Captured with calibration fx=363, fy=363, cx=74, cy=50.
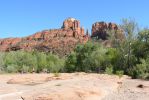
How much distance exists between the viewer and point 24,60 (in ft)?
224

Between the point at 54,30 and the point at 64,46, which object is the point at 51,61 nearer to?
the point at 64,46

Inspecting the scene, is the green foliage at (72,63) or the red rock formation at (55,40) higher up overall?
the red rock formation at (55,40)

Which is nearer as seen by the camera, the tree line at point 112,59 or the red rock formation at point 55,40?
the tree line at point 112,59

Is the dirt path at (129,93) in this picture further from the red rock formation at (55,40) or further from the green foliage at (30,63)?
the red rock formation at (55,40)

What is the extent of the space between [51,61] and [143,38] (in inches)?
1347

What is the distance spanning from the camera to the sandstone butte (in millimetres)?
126438

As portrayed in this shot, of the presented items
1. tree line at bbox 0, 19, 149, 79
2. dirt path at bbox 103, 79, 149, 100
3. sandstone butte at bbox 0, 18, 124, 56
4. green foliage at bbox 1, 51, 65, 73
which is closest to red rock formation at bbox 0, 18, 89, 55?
sandstone butte at bbox 0, 18, 124, 56

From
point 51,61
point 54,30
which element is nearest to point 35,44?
point 54,30

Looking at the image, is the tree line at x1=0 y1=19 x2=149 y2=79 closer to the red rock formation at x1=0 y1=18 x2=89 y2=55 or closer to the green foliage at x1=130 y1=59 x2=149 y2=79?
the green foliage at x1=130 y1=59 x2=149 y2=79

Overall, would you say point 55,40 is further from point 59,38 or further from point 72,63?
point 72,63

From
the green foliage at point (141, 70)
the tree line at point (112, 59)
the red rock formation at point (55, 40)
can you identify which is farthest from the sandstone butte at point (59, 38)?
the green foliage at point (141, 70)

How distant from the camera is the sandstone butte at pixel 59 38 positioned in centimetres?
12644

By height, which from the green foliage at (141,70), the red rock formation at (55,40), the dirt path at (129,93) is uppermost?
the red rock formation at (55,40)

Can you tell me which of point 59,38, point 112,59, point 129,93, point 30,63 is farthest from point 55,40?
point 129,93
